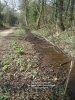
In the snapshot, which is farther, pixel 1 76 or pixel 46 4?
pixel 46 4

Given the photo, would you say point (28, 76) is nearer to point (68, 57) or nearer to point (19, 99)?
point (19, 99)

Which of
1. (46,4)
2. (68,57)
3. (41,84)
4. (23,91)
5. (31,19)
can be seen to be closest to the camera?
(23,91)

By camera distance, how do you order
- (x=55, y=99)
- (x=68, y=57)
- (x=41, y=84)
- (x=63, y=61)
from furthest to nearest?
1. (x=68, y=57)
2. (x=63, y=61)
3. (x=41, y=84)
4. (x=55, y=99)

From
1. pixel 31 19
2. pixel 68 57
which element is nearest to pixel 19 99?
pixel 68 57

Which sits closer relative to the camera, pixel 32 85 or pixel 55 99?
pixel 55 99

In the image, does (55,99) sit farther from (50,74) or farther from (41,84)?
(50,74)

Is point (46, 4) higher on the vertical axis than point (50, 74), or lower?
higher

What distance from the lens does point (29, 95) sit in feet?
21.7

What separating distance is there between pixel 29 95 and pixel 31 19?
36.5 m

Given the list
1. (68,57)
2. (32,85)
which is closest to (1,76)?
(32,85)

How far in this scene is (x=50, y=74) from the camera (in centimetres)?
842

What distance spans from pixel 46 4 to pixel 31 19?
12.1m

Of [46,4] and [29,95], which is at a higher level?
[46,4]

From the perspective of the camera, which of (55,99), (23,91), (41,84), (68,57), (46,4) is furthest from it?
(46,4)
